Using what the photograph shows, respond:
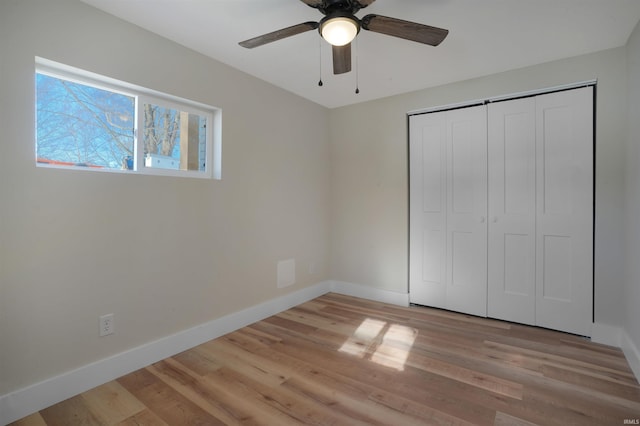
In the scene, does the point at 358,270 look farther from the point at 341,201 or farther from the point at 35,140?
the point at 35,140

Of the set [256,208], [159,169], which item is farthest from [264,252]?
[159,169]

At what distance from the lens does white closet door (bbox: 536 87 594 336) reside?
8.39 feet

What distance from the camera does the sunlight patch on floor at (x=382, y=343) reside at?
89.2 inches

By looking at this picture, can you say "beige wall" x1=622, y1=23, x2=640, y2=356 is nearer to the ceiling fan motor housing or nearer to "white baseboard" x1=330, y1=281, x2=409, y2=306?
"white baseboard" x1=330, y1=281, x2=409, y2=306

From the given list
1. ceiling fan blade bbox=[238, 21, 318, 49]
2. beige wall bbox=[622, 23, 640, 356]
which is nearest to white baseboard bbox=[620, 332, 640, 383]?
beige wall bbox=[622, 23, 640, 356]

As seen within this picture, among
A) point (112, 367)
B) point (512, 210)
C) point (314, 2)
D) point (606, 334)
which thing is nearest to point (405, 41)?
point (314, 2)

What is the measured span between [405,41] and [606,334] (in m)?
2.84

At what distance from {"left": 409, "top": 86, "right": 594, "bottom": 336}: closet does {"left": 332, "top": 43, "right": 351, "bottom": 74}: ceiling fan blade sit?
1615 millimetres

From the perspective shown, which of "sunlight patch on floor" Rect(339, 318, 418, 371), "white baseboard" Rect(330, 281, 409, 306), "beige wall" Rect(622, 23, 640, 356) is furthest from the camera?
"white baseboard" Rect(330, 281, 409, 306)

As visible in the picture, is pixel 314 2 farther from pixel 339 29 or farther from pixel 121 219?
pixel 121 219

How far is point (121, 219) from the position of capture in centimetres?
206

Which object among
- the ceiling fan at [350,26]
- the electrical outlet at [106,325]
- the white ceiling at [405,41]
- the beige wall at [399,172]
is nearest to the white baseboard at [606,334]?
the beige wall at [399,172]

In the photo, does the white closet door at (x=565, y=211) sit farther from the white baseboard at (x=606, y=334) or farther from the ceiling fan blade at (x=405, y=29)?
the ceiling fan blade at (x=405, y=29)

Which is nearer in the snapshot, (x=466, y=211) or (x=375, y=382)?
(x=375, y=382)
